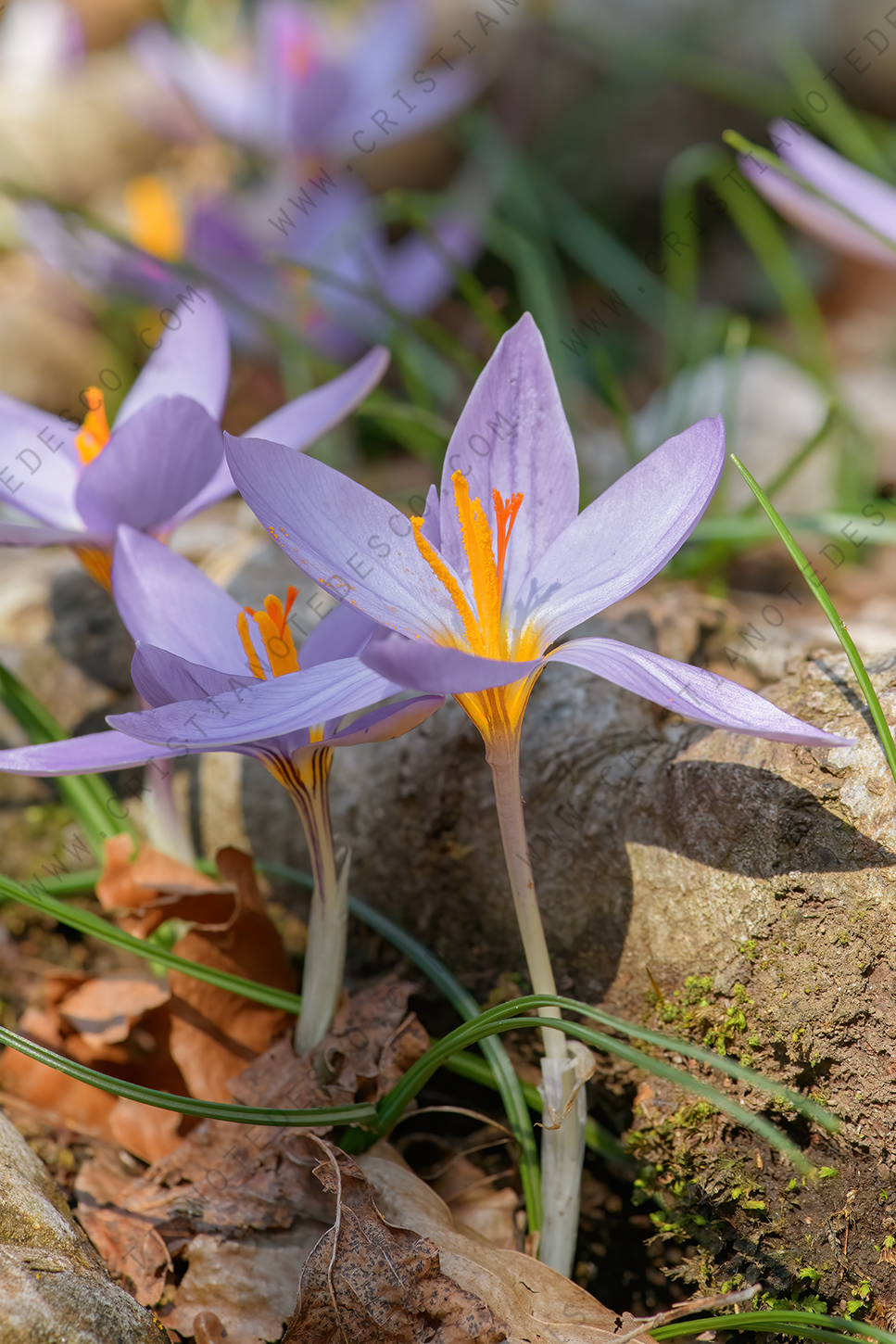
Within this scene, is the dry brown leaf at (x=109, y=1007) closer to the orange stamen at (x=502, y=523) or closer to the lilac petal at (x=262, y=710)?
the lilac petal at (x=262, y=710)

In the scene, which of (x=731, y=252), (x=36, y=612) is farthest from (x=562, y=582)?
(x=731, y=252)

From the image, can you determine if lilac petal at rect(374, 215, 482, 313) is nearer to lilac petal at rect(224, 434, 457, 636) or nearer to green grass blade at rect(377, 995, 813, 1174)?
lilac petal at rect(224, 434, 457, 636)

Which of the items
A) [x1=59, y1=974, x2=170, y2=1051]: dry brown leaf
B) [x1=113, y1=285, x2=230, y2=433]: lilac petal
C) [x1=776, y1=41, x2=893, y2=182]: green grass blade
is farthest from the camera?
[x1=776, y1=41, x2=893, y2=182]: green grass blade

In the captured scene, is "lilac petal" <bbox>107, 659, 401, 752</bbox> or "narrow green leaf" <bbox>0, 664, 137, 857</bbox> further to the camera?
"narrow green leaf" <bbox>0, 664, 137, 857</bbox>

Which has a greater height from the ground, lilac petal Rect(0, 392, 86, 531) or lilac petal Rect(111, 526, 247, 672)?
lilac petal Rect(0, 392, 86, 531)

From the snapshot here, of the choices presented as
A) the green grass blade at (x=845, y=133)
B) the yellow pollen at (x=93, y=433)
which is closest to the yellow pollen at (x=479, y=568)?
the yellow pollen at (x=93, y=433)

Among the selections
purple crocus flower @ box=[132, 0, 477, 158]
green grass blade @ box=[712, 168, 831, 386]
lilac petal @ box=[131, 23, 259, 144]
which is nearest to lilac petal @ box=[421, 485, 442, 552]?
green grass blade @ box=[712, 168, 831, 386]

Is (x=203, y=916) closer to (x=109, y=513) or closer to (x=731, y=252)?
(x=109, y=513)
